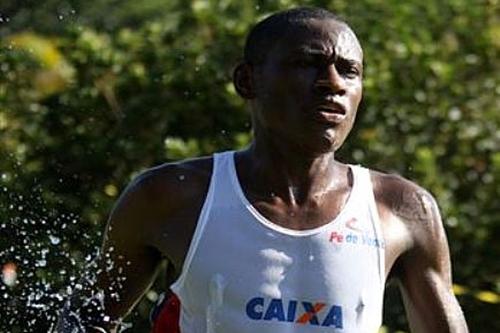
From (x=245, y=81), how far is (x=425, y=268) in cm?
55

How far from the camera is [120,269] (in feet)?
13.8

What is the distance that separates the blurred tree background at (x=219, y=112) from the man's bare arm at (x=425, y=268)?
238 cm

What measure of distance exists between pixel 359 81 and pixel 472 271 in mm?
2814

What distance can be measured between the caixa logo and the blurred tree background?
102 inches

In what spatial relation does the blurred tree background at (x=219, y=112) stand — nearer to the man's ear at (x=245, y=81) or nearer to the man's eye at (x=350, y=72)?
the man's ear at (x=245, y=81)

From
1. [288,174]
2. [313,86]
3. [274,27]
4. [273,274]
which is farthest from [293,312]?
[274,27]

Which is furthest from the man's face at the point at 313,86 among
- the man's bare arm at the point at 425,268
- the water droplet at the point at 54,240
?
the water droplet at the point at 54,240

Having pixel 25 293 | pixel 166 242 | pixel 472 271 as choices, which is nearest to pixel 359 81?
pixel 166 242

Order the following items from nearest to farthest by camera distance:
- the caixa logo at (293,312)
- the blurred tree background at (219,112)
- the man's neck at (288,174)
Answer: the caixa logo at (293,312), the man's neck at (288,174), the blurred tree background at (219,112)

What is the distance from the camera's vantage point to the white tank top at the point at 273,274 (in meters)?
3.94

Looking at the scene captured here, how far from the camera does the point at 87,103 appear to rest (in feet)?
23.1

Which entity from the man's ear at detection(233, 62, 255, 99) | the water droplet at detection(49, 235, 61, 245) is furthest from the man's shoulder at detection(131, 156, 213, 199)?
the water droplet at detection(49, 235, 61, 245)

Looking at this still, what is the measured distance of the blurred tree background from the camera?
6.72 meters

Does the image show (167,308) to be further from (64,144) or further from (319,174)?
(64,144)
